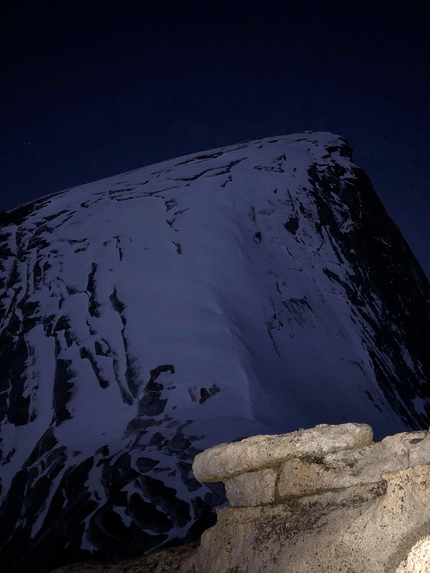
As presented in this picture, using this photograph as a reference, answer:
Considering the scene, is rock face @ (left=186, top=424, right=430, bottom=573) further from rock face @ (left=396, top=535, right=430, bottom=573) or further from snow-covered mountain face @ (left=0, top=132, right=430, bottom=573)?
snow-covered mountain face @ (left=0, top=132, right=430, bottom=573)

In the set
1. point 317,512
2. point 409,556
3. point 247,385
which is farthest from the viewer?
point 247,385

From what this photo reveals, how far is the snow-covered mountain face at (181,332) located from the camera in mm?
6117

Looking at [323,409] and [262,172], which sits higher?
[262,172]

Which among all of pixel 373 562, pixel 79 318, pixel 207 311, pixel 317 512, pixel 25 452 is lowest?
pixel 373 562

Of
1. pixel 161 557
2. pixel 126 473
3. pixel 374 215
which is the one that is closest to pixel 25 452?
pixel 126 473

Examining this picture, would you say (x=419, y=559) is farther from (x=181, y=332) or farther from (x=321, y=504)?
(x=181, y=332)

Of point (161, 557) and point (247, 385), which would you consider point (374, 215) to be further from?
point (161, 557)

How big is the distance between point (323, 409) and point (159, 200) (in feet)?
15.7

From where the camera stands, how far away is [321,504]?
8.39 ft

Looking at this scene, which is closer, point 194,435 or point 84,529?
point 84,529

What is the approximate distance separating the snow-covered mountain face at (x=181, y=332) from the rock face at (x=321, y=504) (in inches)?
96.5

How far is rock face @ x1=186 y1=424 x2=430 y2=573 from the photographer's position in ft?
6.90

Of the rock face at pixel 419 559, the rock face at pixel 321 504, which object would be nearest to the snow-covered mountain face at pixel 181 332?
the rock face at pixel 321 504

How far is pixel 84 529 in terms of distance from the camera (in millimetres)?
5531
